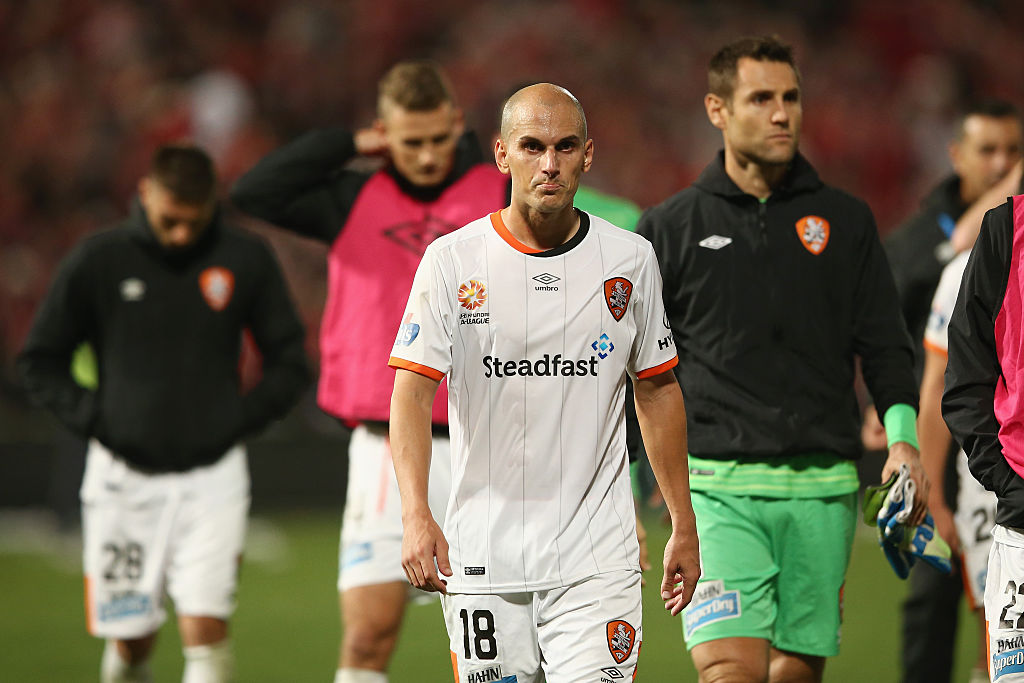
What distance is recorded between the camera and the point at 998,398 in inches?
156

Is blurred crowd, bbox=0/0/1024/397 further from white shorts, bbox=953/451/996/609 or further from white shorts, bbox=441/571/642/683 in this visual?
white shorts, bbox=441/571/642/683

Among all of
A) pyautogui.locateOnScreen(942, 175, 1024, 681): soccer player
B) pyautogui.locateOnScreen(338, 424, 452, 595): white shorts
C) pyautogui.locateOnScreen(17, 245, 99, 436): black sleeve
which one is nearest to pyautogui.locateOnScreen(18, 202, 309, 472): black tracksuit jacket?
pyautogui.locateOnScreen(17, 245, 99, 436): black sleeve

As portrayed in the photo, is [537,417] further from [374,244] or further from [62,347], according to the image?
[62,347]

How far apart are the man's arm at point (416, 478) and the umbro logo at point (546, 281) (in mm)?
403

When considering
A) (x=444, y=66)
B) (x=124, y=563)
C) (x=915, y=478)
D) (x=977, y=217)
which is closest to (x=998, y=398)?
(x=915, y=478)

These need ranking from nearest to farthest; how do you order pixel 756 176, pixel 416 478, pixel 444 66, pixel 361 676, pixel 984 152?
pixel 416 478
pixel 756 176
pixel 361 676
pixel 984 152
pixel 444 66

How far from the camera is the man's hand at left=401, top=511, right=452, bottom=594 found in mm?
3826

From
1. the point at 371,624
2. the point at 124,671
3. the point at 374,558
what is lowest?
the point at 124,671

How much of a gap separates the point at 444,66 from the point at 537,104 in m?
13.7

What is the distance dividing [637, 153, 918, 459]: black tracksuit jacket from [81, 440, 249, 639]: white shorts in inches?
93.3

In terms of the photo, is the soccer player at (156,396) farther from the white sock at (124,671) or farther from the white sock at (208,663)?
the white sock at (208,663)

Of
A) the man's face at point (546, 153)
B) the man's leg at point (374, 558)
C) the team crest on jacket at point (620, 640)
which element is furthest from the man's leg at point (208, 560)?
the man's face at point (546, 153)

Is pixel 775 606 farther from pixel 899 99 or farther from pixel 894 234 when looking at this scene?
pixel 899 99

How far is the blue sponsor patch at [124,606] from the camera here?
6523 mm
